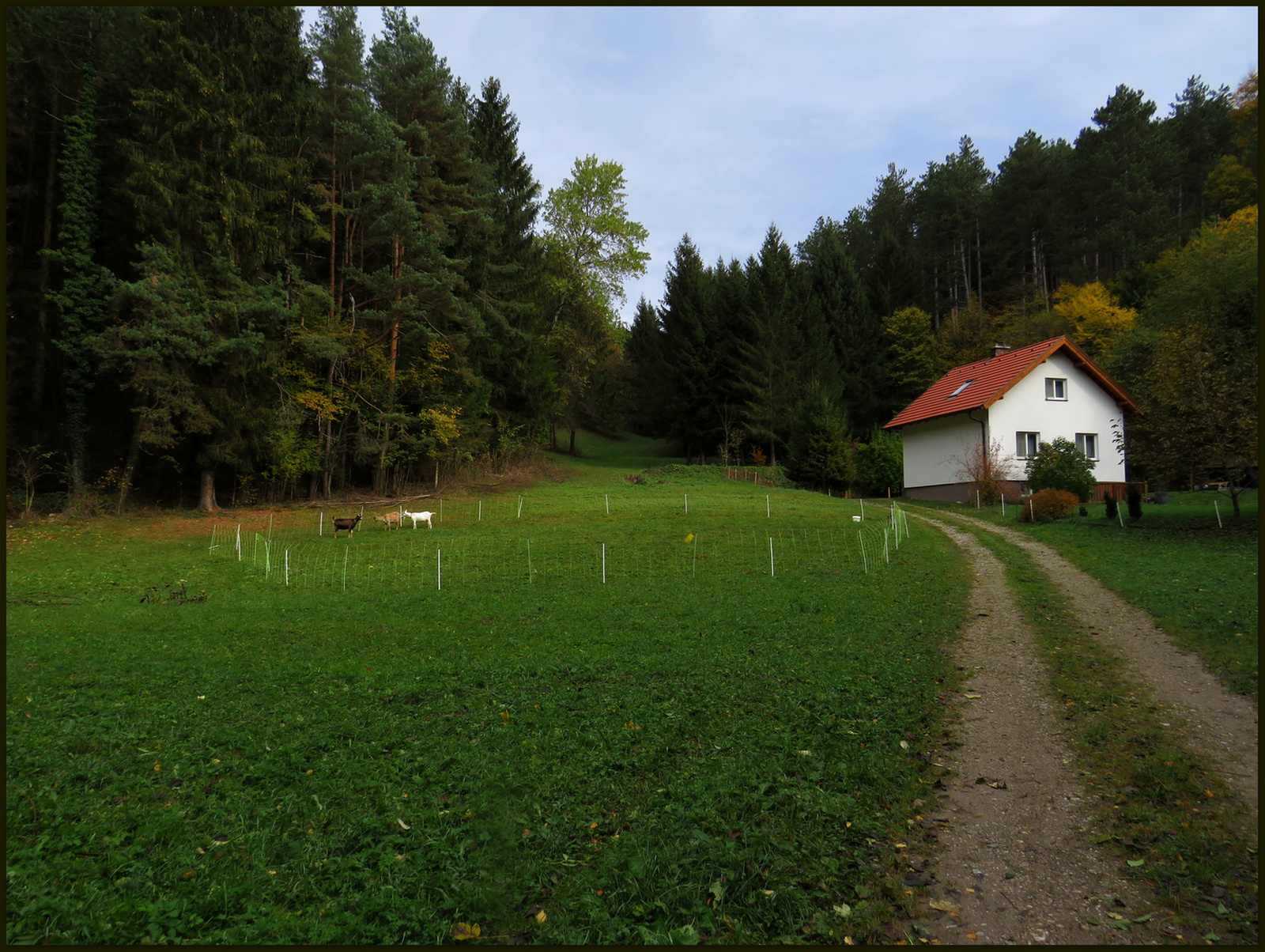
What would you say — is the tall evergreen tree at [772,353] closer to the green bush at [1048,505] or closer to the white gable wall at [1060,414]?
the white gable wall at [1060,414]

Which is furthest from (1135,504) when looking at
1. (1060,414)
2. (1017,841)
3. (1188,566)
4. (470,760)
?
Result: (470,760)

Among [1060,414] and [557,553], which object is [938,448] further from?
[557,553]

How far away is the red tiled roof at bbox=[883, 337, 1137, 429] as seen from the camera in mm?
30922

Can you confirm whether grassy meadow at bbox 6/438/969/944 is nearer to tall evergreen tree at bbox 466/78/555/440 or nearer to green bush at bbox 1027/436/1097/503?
green bush at bbox 1027/436/1097/503

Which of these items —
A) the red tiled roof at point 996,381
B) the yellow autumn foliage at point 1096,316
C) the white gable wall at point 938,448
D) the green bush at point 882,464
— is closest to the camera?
the red tiled roof at point 996,381

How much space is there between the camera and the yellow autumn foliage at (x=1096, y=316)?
38781 mm

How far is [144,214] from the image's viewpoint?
22.6 m

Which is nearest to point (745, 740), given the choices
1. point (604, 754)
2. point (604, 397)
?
point (604, 754)

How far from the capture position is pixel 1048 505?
21422 millimetres

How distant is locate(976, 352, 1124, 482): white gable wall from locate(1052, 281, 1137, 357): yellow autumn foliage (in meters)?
6.19

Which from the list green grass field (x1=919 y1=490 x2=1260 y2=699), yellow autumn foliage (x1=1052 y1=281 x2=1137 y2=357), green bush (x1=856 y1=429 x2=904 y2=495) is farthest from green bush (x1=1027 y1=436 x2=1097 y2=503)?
yellow autumn foliage (x1=1052 y1=281 x2=1137 y2=357)

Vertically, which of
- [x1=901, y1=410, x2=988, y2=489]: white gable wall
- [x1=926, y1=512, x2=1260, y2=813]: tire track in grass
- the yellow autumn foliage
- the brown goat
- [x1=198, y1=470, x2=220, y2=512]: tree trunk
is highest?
the yellow autumn foliage

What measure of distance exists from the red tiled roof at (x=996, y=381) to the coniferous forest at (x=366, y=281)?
6.06 feet

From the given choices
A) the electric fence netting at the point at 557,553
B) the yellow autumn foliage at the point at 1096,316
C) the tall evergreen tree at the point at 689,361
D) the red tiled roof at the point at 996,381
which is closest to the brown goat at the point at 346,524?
the electric fence netting at the point at 557,553
